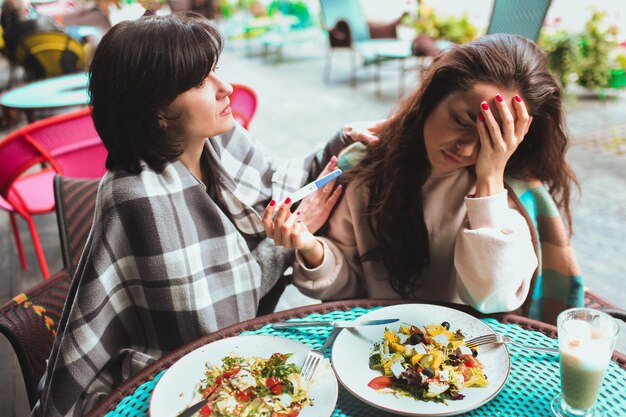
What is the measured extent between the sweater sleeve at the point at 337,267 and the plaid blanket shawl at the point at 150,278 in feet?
0.44

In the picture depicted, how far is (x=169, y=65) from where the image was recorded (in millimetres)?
1161

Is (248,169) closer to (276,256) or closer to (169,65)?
(276,256)

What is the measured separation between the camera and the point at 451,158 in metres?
1.29

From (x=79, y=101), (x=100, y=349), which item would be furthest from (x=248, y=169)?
(x=79, y=101)

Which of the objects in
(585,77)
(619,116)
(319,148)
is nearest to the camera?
(319,148)

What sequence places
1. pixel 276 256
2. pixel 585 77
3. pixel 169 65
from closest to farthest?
1. pixel 169 65
2. pixel 276 256
3. pixel 585 77

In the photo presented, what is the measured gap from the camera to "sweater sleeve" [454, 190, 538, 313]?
119 cm

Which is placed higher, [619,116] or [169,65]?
[169,65]

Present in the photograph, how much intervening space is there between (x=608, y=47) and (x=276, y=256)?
4921mm

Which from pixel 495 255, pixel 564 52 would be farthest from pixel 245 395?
pixel 564 52


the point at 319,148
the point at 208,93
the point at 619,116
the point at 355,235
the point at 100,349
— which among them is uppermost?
the point at 208,93

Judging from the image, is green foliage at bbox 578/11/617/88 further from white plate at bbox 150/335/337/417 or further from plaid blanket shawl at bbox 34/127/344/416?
white plate at bbox 150/335/337/417

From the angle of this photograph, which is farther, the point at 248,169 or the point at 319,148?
the point at 319,148

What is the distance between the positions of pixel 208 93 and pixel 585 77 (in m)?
5.08
